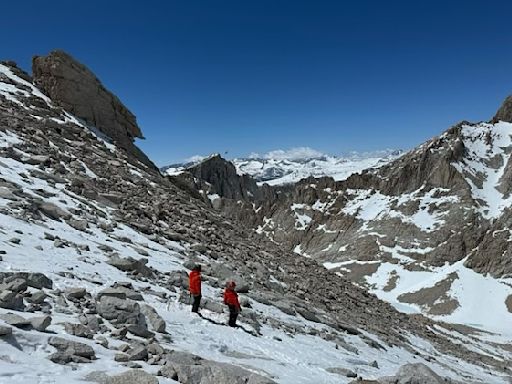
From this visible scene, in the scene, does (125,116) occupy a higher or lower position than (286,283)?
higher

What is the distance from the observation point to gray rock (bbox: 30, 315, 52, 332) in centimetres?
995

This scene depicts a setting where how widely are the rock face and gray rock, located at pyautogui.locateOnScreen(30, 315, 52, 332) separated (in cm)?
3487

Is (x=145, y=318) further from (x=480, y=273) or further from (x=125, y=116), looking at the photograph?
(x=480, y=273)

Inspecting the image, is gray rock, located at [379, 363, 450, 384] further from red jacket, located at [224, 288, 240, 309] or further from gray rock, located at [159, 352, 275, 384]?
red jacket, located at [224, 288, 240, 309]

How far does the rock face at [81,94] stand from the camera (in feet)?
143

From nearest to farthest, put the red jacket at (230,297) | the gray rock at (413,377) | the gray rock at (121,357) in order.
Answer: the gray rock at (121,357) < the gray rock at (413,377) < the red jacket at (230,297)

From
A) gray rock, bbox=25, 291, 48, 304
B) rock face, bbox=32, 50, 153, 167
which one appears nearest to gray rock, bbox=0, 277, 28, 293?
gray rock, bbox=25, 291, 48, 304

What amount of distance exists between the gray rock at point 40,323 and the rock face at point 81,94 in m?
34.9

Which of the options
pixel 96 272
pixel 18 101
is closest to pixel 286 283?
pixel 96 272

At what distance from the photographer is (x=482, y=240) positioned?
7003 inches

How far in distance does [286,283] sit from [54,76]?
3070 centimetres

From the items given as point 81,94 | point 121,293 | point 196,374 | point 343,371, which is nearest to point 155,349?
point 196,374

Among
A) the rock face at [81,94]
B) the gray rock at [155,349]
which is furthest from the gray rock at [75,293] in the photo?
the rock face at [81,94]

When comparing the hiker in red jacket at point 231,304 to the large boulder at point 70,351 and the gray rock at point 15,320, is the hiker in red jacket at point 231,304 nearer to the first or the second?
the large boulder at point 70,351
